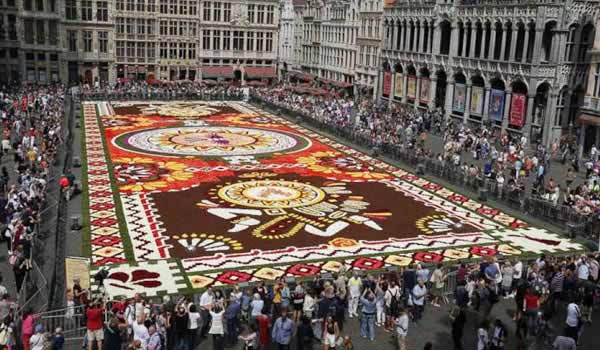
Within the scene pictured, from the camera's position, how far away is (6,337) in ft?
51.0

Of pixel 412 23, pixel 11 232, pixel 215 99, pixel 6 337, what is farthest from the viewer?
pixel 215 99

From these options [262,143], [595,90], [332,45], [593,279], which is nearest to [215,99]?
[332,45]

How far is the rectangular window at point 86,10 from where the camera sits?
286 ft

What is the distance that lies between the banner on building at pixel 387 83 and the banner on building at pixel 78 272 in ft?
190

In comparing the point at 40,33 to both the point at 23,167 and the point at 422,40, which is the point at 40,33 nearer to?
the point at 422,40

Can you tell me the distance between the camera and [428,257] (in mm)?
25781

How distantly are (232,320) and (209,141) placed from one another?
32.8 metres

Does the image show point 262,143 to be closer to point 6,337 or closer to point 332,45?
point 6,337

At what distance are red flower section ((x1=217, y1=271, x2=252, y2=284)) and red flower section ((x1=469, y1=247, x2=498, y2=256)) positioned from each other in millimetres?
9574

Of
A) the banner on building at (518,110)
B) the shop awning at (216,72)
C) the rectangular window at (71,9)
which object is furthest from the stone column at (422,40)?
the rectangular window at (71,9)

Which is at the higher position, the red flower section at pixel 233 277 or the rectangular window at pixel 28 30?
the rectangular window at pixel 28 30

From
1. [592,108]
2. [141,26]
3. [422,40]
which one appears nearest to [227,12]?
[141,26]

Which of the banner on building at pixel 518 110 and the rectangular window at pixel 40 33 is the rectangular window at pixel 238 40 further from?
the banner on building at pixel 518 110

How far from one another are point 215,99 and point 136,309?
204 ft
